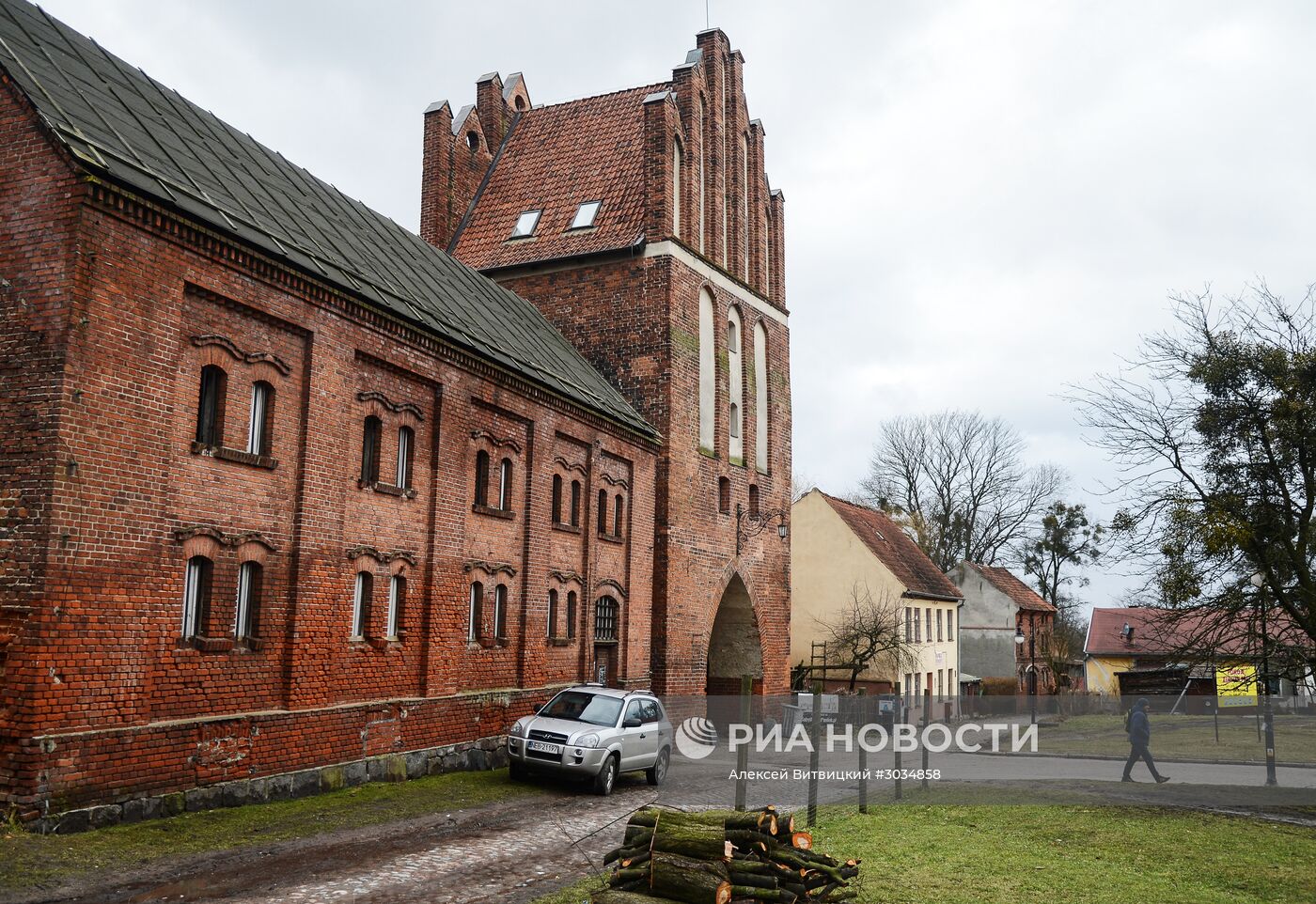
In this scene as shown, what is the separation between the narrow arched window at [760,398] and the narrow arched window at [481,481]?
1206 centimetres

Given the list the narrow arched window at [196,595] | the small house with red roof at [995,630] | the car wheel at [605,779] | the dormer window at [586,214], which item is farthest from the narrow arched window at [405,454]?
the small house with red roof at [995,630]

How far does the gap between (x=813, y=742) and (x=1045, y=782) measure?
763 cm

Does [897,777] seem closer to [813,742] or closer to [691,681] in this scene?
[813,742]

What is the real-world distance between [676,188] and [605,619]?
11285 millimetres

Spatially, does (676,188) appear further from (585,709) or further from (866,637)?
(866,637)

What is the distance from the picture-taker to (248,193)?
15.5 m

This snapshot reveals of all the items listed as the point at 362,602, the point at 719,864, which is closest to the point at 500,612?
the point at 362,602

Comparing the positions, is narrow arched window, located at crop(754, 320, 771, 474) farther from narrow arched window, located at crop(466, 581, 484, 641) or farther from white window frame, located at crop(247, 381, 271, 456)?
white window frame, located at crop(247, 381, 271, 456)

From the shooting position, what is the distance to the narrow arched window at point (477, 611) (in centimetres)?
1894

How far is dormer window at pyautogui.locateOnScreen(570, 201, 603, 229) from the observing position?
27.4m

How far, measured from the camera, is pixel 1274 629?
51.1 feet

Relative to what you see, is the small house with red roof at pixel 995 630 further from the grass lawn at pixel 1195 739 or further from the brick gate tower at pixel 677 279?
the brick gate tower at pixel 677 279

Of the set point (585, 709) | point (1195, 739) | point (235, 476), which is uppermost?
point (235, 476)

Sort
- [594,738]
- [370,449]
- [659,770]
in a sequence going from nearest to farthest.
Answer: [594,738]
[370,449]
[659,770]
